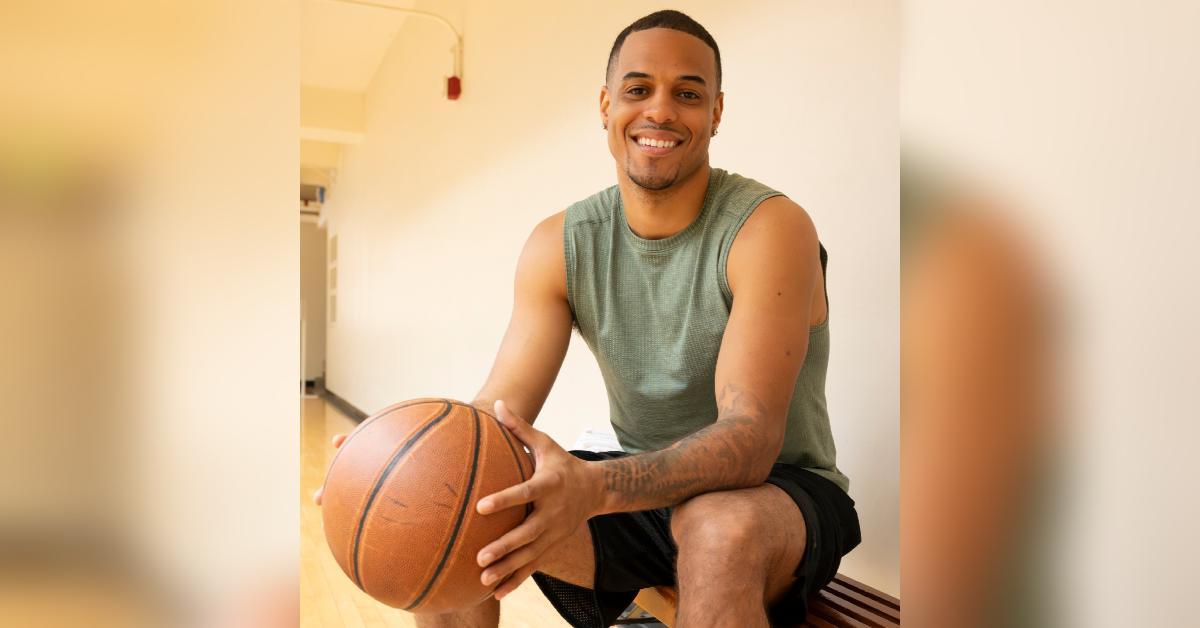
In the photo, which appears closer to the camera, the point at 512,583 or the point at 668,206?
the point at 512,583

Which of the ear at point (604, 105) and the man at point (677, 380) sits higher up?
the ear at point (604, 105)

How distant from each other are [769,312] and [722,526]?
1.10 ft

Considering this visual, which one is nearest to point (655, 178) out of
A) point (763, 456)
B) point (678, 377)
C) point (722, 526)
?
point (678, 377)

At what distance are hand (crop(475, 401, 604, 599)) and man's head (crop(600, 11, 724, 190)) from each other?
607 millimetres

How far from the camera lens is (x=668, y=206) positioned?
1.52m

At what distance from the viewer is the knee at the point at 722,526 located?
1.10m

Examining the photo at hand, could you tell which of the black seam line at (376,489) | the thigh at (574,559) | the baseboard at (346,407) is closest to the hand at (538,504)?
the black seam line at (376,489)

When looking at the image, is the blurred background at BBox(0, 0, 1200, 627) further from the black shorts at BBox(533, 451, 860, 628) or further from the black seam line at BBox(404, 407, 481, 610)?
the black shorts at BBox(533, 451, 860, 628)

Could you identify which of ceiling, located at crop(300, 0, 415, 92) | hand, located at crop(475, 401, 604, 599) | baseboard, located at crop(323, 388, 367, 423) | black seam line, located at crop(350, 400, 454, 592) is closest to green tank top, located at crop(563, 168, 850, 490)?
hand, located at crop(475, 401, 604, 599)

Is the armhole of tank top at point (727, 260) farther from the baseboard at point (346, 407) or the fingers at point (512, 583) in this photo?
the baseboard at point (346, 407)

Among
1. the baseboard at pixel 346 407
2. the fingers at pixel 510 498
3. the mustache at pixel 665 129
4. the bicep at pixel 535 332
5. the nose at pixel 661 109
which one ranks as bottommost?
the baseboard at pixel 346 407

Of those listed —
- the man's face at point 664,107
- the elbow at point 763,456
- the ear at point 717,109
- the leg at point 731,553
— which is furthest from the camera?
the ear at point 717,109

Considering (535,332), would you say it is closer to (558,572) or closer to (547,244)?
(547,244)
